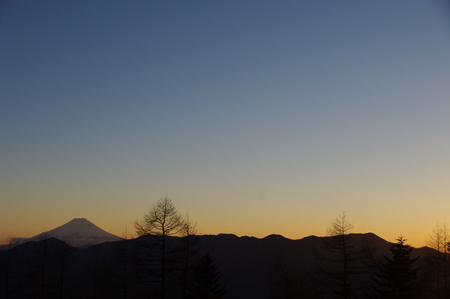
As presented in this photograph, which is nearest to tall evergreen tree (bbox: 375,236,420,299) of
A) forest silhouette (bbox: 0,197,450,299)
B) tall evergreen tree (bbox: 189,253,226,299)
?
forest silhouette (bbox: 0,197,450,299)

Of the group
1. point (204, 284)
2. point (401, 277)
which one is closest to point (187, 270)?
point (204, 284)

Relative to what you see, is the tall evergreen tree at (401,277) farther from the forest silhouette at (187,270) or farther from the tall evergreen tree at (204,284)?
the tall evergreen tree at (204,284)

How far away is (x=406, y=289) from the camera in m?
28.4

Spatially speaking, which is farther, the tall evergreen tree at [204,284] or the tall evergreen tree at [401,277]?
the tall evergreen tree at [204,284]

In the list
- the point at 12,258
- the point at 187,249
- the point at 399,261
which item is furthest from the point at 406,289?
the point at 12,258

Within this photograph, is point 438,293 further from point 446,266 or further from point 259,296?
point 259,296

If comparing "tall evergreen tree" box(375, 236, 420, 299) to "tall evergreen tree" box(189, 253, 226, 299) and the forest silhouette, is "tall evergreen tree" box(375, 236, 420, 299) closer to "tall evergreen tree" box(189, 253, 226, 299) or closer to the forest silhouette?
the forest silhouette

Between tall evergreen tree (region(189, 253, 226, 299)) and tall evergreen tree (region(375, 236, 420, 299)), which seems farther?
tall evergreen tree (region(189, 253, 226, 299))

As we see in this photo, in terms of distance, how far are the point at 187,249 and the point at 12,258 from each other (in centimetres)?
1866

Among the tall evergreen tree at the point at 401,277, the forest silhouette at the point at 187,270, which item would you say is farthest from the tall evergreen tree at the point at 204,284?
the tall evergreen tree at the point at 401,277

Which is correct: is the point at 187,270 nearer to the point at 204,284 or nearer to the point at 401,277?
the point at 204,284

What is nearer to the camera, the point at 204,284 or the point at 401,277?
the point at 401,277

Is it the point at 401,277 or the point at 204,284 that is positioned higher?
the point at 401,277

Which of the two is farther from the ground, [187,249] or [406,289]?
[187,249]
